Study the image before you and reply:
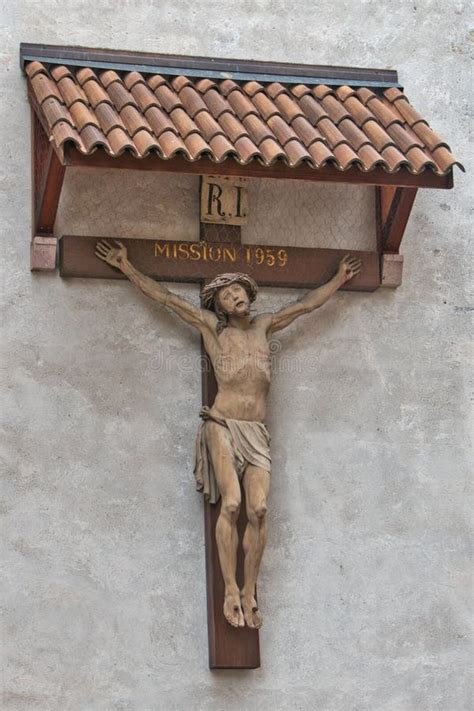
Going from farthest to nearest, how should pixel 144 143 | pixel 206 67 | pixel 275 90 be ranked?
pixel 206 67, pixel 275 90, pixel 144 143

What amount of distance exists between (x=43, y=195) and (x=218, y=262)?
97 centimetres

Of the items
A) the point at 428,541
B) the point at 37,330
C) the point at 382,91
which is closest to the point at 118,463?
the point at 37,330

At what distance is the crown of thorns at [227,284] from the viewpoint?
8.27 m

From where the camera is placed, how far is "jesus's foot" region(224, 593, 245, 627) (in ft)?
26.1

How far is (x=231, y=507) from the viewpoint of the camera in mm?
7973

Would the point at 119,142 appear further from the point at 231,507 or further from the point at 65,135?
the point at 231,507

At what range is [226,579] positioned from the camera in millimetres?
7977

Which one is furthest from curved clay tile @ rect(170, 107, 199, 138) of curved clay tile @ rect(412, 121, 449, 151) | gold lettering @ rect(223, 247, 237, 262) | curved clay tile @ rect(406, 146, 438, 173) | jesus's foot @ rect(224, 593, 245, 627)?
jesus's foot @ rect(224, 593, 245, 627)

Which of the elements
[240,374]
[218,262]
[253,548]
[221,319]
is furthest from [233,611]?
[218,262]

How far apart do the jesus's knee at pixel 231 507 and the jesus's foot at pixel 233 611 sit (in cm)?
38

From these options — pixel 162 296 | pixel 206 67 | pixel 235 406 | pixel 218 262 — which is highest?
pixel 206 67

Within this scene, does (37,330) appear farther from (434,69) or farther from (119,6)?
(434,69)

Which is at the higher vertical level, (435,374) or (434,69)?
(434,69)

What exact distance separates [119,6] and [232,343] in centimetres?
203
